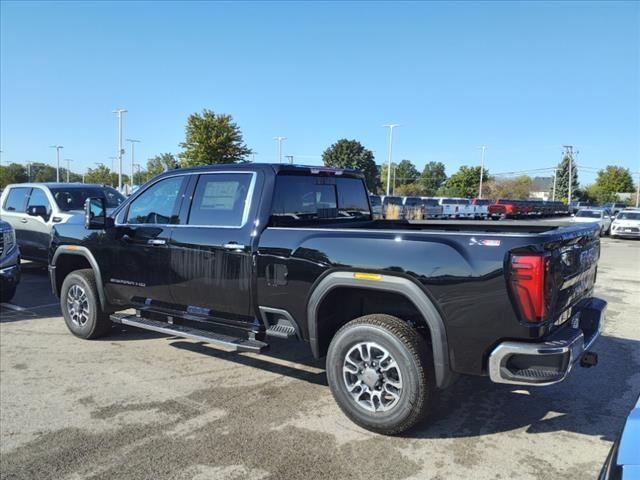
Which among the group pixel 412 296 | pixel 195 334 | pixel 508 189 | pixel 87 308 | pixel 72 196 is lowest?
pixel 87 308

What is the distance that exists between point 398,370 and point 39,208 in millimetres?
8587

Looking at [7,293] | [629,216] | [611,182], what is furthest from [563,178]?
[7,293]

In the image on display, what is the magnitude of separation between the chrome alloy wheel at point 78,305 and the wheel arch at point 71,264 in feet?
1.03

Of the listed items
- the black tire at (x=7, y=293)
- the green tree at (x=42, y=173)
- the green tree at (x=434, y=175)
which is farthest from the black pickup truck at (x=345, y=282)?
the green tree at (x=434, y=175)

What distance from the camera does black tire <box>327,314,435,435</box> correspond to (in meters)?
3.56

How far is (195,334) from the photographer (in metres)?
4.74

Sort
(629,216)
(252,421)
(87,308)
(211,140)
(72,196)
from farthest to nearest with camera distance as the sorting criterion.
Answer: (211,140) < (629,216) < (72,196) < (87,308) < (252,421)

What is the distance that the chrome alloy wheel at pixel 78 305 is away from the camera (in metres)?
6.03

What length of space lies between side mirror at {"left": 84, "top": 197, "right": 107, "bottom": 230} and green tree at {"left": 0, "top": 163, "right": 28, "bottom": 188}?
8910 cm

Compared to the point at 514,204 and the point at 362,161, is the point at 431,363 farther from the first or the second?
the point at 362,161

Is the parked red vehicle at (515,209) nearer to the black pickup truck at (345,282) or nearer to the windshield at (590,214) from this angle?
the windshield at (590,214)

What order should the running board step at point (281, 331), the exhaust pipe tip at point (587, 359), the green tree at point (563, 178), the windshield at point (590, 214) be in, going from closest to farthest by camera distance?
the exhaust pipe tip at point (587, 359)
the running board step at point (281, 331)
the windshield at point (590, 214)
the green tree at point (563, 178)

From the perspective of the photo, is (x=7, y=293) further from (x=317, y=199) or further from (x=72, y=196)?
(x=317, y=199)

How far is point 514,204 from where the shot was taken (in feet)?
137
